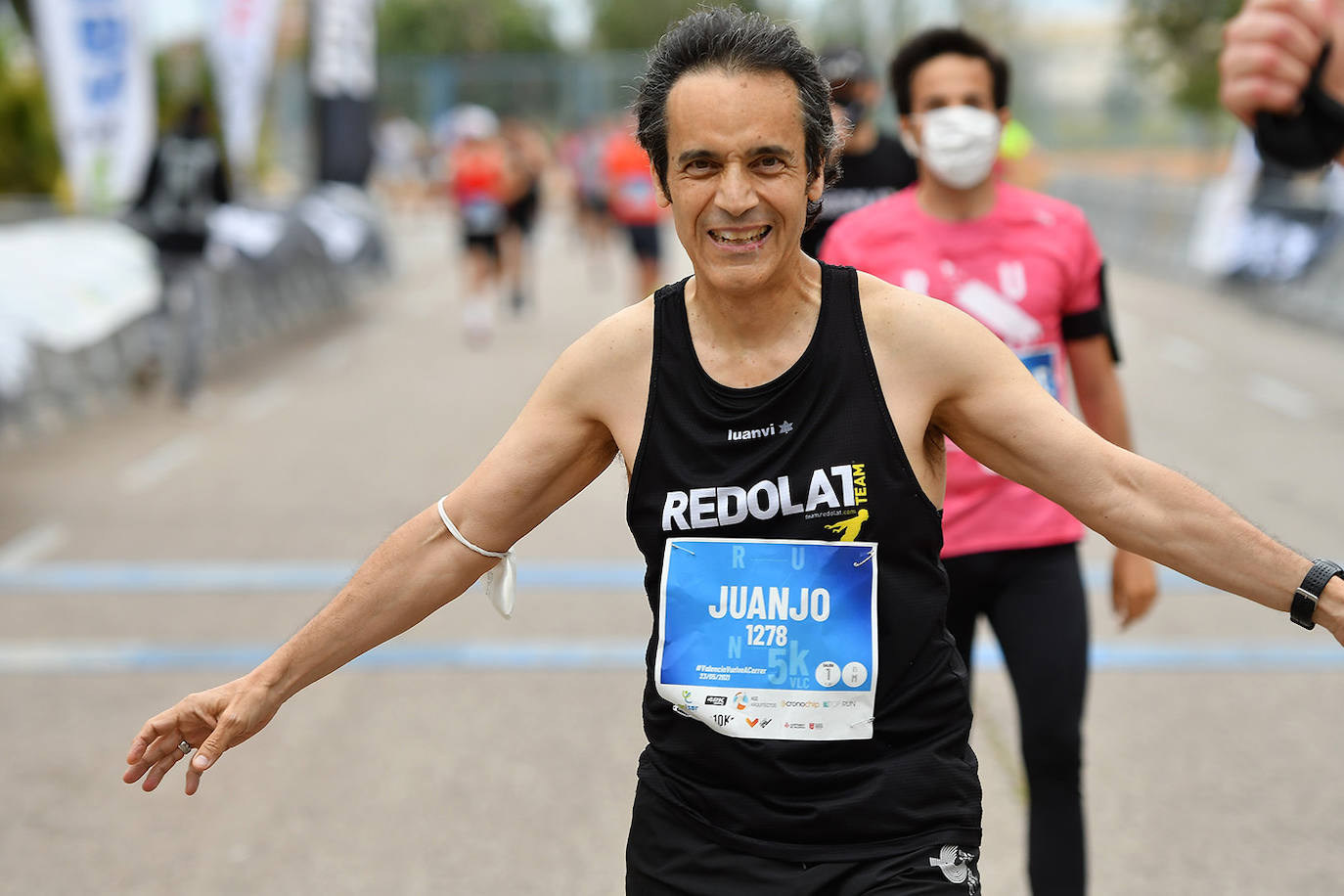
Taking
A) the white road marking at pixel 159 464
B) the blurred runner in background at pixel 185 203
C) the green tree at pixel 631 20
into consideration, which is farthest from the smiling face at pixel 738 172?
the green tree at pixel 631 20

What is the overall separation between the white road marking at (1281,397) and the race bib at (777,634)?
10246 millimetres

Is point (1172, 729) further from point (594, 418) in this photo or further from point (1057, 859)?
point (594, 418)

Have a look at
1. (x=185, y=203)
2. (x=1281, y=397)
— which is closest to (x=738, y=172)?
(x=185, y=203)

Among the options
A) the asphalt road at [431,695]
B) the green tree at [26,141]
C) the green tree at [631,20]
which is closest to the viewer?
the asphalt road at [431,695]

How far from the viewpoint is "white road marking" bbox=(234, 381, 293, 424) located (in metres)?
12.8

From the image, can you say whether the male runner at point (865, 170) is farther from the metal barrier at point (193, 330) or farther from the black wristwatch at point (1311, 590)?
the metal barrier at point (193, 330)

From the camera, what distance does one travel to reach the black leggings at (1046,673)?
3609 mm

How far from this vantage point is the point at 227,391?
14.1m

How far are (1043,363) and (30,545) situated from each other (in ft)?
20.5

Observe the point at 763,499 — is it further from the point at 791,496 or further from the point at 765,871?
the point at 765,871

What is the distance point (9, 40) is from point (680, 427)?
2275 centimetres

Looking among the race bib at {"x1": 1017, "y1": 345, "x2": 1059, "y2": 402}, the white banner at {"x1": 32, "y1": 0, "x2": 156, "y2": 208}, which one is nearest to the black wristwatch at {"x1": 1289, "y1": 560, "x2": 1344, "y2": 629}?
the race bib at {"x1": 1017, "y1": 345, "x2": 1059, "y2": 402}

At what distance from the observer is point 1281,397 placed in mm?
12906

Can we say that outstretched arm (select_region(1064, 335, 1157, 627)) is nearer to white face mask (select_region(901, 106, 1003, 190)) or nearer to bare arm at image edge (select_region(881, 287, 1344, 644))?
white face mask (select_region(901, 106, 1003, 190))
